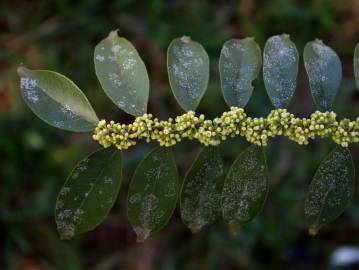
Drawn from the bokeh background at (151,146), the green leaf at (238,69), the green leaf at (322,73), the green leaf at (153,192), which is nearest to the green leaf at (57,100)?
the green leaf at (153,192)

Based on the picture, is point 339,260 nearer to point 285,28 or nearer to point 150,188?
point 285,28

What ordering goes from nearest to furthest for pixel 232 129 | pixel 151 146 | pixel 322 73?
pixel 232 129
pixel 322 73
pixel 151 146

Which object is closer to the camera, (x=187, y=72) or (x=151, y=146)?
(x=187, y=72)

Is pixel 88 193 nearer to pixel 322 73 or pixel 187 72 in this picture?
pixel 187 72

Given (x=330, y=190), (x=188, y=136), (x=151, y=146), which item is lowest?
(x=151, y=146)

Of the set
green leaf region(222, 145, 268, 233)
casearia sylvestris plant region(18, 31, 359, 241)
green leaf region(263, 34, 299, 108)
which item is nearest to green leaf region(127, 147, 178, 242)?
casearia sylvestris plant region(18, 31, 359, 241)

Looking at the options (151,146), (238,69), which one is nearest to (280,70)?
(238,69)

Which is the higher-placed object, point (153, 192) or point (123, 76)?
point (123, 76)

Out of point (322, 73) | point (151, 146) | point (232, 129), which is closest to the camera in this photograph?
point (232, 129)
